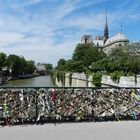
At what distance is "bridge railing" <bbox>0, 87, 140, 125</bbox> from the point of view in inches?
372

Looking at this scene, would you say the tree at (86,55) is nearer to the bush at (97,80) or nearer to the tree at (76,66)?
the tree at (76,66)

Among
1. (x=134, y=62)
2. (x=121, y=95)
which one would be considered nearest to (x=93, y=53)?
(x=134, y=62)

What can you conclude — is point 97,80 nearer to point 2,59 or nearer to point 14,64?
point 2,59

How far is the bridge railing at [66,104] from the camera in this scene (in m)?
9.44

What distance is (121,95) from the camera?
1009 centimetres

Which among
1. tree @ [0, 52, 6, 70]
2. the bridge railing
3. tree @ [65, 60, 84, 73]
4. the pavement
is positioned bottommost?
the pavement

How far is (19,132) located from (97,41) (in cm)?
16306

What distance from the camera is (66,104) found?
9742mm

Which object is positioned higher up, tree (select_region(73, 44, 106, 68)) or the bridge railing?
tree (select_region(73, 44, 106, 68))

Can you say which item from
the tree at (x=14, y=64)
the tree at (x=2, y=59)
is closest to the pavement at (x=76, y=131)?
the tree at (x=2, y=59)

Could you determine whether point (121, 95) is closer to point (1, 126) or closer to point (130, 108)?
point (130, 108)

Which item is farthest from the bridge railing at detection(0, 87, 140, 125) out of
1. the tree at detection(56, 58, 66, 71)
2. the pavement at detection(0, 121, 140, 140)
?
the tree at detection(56, 58, 66, 71)

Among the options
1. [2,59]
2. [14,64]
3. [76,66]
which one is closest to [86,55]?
[76,66]

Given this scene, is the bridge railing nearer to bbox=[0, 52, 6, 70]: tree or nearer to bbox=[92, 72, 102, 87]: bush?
bbox=[92, 72, 102, 87]: bush
